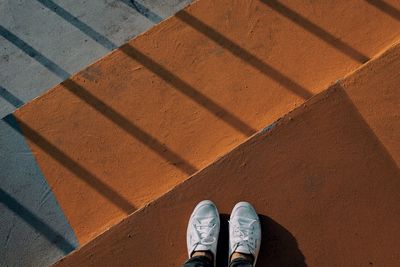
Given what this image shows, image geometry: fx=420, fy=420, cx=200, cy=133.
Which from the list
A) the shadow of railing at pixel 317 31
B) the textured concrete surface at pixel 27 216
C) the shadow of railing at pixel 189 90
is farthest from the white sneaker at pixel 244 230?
the shadow of railing at pixel 317 31

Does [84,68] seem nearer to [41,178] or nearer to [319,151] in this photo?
[41,178]

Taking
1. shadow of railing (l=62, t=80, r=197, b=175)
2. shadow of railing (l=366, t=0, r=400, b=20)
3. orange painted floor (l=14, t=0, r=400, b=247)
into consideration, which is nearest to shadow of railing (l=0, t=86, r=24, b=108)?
orange painted floor (l=14, t=0, r=400, b=247)

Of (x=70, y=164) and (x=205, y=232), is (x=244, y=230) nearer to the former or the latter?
(x=205, y=232)

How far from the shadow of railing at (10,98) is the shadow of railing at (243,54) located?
1450 millimetres

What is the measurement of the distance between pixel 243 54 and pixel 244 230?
1.32 m

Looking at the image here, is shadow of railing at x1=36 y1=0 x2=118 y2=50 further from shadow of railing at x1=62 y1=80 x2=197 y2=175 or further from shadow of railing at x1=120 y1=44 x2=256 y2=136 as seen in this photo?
shadow of railing at x1=62 y1=80 x2=197 y2=175

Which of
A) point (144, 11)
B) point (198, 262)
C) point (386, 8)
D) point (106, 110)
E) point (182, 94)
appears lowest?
point (198, 262)

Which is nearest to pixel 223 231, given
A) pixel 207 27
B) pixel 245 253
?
pixel 245 253

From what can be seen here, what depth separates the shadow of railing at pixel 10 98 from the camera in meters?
3.39

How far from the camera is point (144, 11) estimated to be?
3.42 meters

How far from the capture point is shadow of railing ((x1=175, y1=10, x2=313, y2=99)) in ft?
10.3

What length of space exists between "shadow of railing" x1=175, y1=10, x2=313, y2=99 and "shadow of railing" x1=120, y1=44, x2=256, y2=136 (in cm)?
41

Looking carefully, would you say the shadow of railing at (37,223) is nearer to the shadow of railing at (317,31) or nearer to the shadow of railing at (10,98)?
the shadow of railing at (10,98)

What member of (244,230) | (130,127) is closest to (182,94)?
(130,127)
